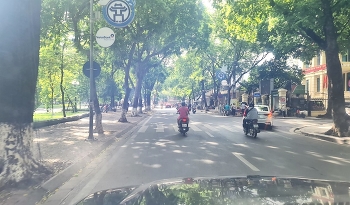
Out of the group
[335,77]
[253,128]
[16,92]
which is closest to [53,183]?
[16,92]

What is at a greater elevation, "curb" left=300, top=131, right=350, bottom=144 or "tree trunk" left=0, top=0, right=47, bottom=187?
"tree trunk" left=0, top=0, right=47, bottom=187

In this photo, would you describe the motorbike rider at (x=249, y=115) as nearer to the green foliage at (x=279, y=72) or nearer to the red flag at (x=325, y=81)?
the green foliage at (x=279, y=72)

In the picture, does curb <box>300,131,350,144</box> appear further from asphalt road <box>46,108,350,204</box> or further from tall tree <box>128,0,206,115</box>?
tall tree <box>128,0,206,115</box>

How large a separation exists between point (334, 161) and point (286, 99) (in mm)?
31048

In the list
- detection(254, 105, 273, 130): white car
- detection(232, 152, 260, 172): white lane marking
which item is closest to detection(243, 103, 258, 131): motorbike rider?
detection(254, 105, 273, 130): white car

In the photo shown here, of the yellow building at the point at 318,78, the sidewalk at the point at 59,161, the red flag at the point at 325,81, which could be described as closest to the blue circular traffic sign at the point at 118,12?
the sidewalk at the point at 59,161

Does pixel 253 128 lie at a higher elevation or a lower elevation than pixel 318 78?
lower

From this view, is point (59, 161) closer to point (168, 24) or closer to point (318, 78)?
point (168, 24)

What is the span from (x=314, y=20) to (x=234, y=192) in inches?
559

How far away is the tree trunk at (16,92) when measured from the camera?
250 inches

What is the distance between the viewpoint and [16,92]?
257 inches

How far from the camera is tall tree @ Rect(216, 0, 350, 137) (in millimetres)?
14922

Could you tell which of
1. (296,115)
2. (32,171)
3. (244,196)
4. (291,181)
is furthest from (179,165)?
(296,115)

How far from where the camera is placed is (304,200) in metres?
2.48
